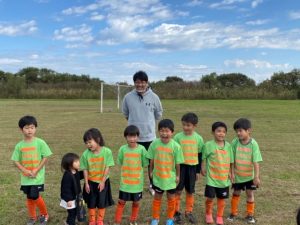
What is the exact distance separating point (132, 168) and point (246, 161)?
1.53m

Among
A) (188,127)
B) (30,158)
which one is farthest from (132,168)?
(30,158)

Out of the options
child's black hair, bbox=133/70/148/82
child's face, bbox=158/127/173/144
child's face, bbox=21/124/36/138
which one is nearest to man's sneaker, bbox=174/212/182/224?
child's face, bbox=158/127/173/144

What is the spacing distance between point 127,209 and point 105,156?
4.23ft

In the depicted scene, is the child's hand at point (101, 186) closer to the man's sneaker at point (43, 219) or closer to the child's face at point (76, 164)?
the child's face at point (76, 164)

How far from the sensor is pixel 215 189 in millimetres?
5109

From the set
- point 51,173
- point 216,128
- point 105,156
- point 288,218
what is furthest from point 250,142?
point 51,173

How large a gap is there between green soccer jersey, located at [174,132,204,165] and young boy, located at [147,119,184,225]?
244 millimetres

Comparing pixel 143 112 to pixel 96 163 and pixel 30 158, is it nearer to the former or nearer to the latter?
pixel 96 163

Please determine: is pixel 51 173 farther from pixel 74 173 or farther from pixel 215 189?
pixel 215 189

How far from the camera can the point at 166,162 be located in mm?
4871

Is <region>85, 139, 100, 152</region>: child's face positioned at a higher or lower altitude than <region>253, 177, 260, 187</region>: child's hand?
higher

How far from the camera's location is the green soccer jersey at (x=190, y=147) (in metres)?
5.12

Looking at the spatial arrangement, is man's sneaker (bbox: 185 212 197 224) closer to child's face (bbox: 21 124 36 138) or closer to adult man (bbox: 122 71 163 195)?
adult man (bbox: 122 71 163 195)

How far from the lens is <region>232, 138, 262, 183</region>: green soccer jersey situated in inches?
202
